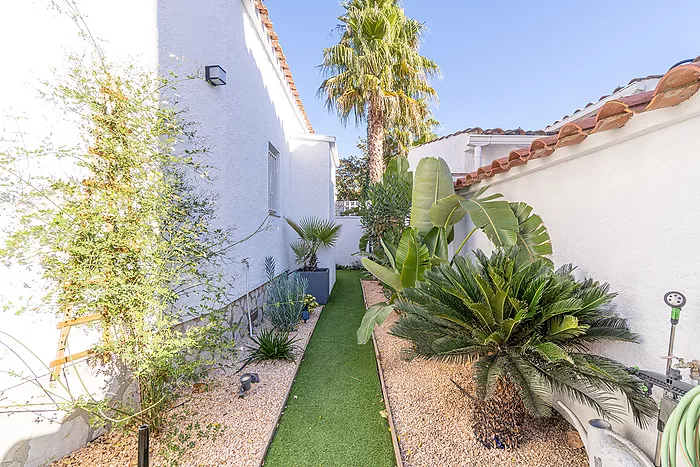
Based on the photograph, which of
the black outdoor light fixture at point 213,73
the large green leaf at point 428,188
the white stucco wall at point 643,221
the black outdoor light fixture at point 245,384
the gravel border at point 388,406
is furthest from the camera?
the large green leaf at point 428,188

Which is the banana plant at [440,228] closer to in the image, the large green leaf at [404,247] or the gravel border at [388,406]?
the large green leaf at [404,247]

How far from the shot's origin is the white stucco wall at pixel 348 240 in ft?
62.5

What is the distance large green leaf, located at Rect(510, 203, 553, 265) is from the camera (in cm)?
405

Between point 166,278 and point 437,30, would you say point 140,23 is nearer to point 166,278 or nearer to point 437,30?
point 166,278

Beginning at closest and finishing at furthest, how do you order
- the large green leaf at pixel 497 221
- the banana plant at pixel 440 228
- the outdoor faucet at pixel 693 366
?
the outdoor faucet at pixel 693 366, the large green leaf at pixel 497 221, the banana plant at pixel 440 228

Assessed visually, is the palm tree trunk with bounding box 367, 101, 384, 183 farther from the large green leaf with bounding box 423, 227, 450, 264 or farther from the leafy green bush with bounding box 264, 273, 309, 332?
the large green leaf with bounding box 423, 227, 450, 264

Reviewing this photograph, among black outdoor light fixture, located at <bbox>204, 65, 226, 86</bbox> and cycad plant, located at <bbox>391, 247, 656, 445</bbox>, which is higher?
black outdoor light fixture, located at <bbox>204, 65, 226, 86</bbox>

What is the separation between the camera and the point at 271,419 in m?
4.20

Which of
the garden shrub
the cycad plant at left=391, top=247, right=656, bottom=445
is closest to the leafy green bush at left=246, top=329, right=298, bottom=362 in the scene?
the garden shrub

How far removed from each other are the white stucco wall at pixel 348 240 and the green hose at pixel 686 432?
1694 centimetres

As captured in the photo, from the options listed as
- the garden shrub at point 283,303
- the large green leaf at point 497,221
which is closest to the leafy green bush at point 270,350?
the garden shrub at point 283,303

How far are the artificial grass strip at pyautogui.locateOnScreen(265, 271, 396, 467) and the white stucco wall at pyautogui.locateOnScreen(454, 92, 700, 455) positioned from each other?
8.01 feet

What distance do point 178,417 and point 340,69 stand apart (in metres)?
14.8

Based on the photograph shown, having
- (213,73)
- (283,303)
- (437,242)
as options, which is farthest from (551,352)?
(213,73)
